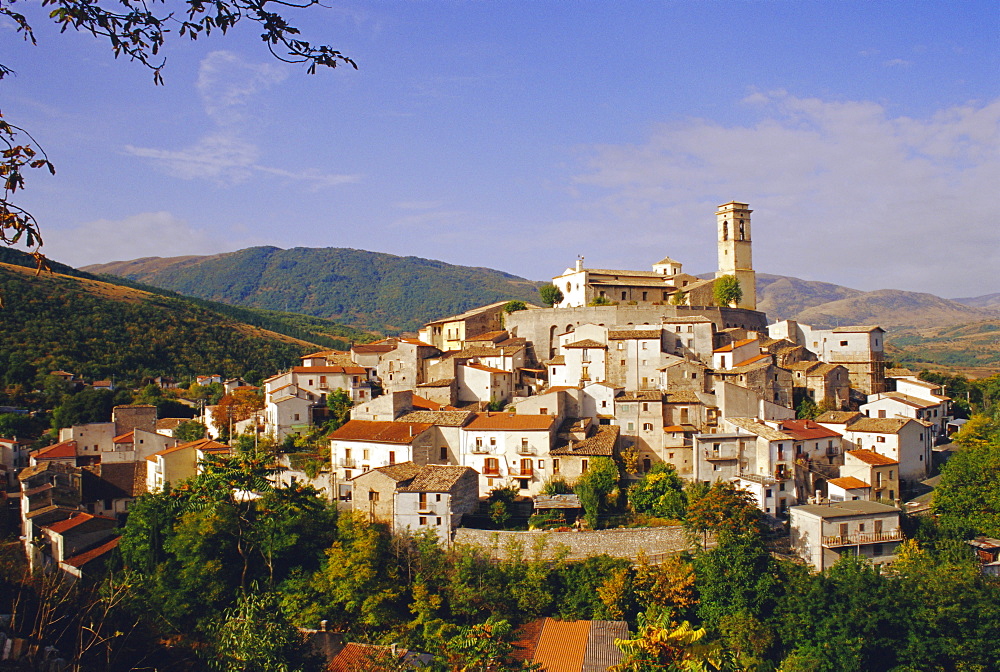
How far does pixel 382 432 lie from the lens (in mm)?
35062

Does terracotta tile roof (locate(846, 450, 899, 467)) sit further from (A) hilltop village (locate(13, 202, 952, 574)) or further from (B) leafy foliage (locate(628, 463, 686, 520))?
(B) leafy foliage (locate(628, 463, 686, 520))

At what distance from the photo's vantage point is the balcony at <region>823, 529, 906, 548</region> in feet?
95.1

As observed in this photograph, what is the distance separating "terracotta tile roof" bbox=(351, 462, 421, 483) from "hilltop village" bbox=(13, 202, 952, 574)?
0.48 ft

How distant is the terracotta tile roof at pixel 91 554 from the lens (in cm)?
3262

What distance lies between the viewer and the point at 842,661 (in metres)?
24.8

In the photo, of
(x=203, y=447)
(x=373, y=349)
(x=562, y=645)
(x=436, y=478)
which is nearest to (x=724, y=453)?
(x=562, y=645)

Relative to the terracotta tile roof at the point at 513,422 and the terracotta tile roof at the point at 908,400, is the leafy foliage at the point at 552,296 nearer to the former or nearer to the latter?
the terracotta tile roof at the point at 513,422

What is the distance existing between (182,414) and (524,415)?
105ft

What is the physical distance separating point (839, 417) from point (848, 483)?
239 inches

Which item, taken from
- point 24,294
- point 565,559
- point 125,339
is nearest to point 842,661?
point 565,559

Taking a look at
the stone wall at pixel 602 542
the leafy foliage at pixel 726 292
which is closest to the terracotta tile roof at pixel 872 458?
the stone wall at pixel 602 542

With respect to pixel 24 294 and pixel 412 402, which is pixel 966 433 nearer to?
pixel 412 402

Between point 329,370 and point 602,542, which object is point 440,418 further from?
point 329,370

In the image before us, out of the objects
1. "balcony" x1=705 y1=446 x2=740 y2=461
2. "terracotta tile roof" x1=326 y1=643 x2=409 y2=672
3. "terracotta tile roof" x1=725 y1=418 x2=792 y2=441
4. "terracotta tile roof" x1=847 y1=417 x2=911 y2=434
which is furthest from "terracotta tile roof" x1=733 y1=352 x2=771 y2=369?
"terracotta tile roof" x1=326 y1=643 x2=409 y2=672
